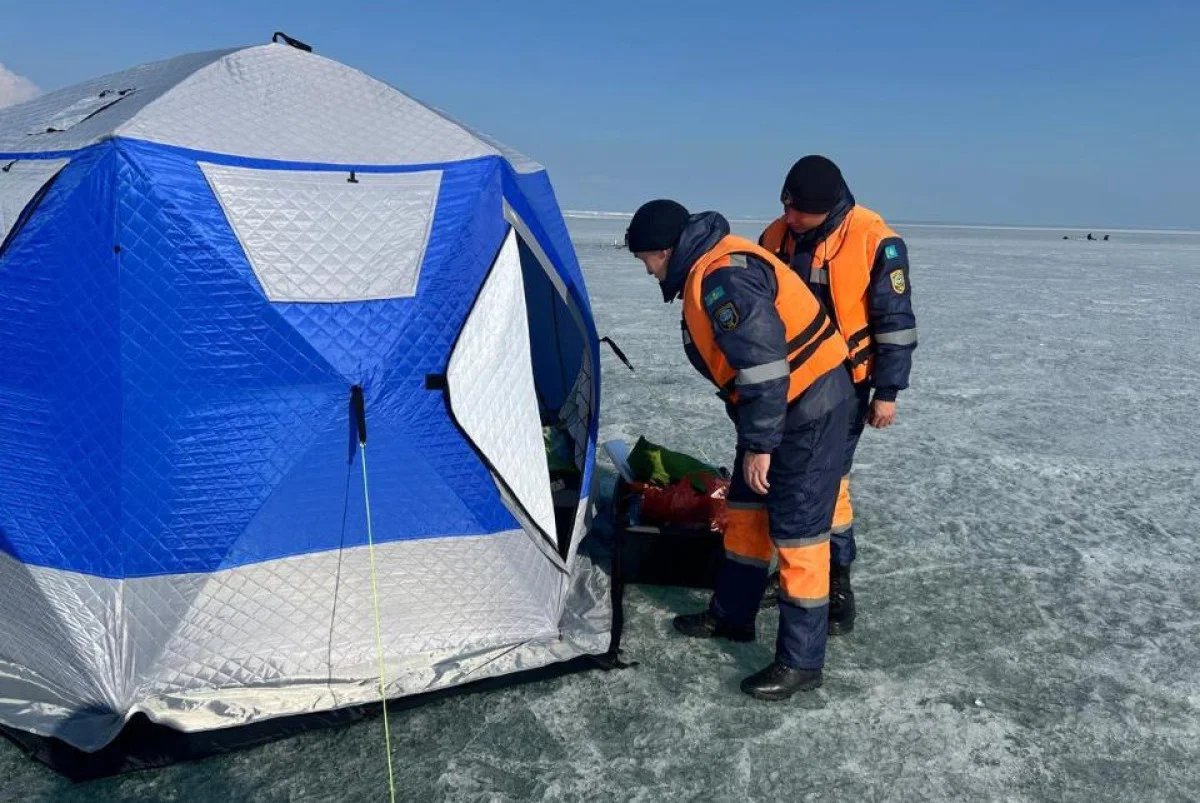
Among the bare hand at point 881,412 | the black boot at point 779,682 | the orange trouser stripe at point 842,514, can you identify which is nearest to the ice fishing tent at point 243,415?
the black boot at point 779,682

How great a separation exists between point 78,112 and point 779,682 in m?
3.05

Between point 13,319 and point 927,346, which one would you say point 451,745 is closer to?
point 13,319

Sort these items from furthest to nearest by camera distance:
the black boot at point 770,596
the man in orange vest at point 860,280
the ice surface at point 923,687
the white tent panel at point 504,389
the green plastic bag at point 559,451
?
the green plastic bag at point 559,451, the black boot at point 770,596, the man in orange vest at point 860,280, the white tent panel at point 504,389, the ice surface at point 923,687

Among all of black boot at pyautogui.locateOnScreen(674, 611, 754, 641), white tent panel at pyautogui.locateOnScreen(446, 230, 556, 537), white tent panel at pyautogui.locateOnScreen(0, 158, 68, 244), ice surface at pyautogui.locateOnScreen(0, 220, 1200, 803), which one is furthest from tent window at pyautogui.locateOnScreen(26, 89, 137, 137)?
black boot at pyautogui.locateOnScreen(674, 611, 754, 641)

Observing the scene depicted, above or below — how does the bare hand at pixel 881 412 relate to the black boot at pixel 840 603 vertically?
above

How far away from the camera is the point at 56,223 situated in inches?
92.2

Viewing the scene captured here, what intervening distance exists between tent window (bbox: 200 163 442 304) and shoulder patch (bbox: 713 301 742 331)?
98 centimetres

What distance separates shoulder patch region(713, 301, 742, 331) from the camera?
2303mm

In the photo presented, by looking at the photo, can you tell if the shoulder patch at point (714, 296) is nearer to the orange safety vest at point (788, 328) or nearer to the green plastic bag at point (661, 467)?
the orange safety vest at point (788, 328)

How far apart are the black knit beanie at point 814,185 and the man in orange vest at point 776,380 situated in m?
0.29

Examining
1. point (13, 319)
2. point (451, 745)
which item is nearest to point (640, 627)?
point (451, 745)

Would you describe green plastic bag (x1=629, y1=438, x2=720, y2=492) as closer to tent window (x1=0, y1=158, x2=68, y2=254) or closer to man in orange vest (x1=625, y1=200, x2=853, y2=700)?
man in orange vest (x1=625, y1=200, x2=853, y2=700)

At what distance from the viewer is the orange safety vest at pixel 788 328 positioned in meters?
2.42

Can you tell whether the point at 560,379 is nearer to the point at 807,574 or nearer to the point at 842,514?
the point at 842,514
